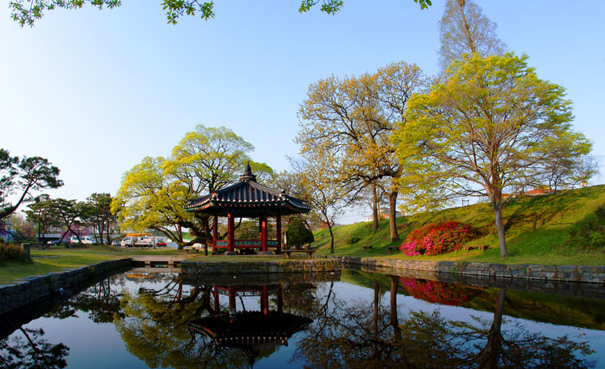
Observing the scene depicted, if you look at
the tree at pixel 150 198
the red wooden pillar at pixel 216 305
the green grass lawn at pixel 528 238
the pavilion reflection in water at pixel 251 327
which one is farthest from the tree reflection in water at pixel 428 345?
the tree at pixel 150 198

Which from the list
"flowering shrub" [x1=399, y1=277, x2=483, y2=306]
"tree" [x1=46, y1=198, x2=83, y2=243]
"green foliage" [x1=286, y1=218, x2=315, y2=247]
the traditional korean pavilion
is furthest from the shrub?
"tree" [x1=46, y1=198, x2=83, y2=243]

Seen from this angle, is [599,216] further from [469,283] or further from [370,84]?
[370,84]

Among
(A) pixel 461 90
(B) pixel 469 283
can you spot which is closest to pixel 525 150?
(A) pixel 461 90

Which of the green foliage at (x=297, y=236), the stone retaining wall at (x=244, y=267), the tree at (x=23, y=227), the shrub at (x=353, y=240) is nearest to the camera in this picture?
the stone retaining wall at (x=244, y=267)

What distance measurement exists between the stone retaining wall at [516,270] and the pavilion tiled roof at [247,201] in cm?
712

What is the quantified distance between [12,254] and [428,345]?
13762 millimetres

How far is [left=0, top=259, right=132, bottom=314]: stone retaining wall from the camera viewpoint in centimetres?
838

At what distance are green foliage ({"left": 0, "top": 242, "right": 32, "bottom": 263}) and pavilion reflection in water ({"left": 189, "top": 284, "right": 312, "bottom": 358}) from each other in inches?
329

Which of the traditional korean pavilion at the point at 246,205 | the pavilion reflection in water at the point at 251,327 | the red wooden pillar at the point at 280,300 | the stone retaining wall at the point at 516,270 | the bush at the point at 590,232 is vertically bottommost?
the stone retaining wall at the point at 516,270

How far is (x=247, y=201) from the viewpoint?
18.7 metres

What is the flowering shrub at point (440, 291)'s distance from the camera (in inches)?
364

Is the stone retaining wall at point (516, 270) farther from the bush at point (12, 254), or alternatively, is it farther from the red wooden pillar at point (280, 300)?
the bush at point (12, 254)

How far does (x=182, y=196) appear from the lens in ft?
90.7

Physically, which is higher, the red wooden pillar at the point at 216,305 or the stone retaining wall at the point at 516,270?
the red wooden pillar at the point at 216,305
